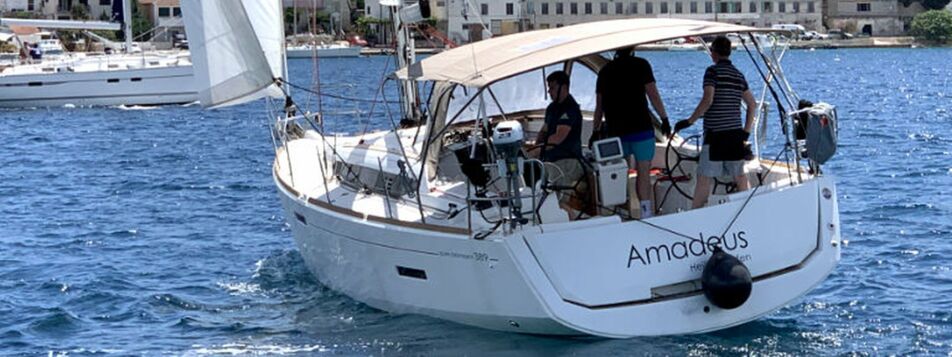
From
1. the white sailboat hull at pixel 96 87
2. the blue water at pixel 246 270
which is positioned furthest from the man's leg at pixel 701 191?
the white sailboat hull at pixel 96 87

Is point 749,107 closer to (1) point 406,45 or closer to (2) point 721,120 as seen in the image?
(2) point 721,120

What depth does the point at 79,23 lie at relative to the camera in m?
50.0

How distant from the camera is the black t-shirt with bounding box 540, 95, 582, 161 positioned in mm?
13031

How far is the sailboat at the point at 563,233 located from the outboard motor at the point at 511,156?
1 centimetres

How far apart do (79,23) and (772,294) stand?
40511mm

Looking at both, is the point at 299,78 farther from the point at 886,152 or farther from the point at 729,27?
the point at 729,27

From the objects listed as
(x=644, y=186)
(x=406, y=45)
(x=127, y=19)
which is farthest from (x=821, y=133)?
(x=127, y=19)

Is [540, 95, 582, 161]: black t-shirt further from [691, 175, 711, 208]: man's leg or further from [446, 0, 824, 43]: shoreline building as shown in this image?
[446, 0, 824, 43]: shoreline building

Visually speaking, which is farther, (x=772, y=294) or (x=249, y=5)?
(x=249, y=5)

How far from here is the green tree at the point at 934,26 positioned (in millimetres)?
130625

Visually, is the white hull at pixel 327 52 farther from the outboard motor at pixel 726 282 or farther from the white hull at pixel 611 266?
the outboard motor at pixel 726 282

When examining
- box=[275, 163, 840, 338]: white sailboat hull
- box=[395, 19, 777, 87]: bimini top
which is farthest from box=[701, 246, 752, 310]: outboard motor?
box=[395, 19, 777, 87]: bimini top

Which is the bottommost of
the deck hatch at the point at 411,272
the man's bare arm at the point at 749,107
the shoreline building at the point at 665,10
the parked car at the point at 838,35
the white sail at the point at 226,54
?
the parked car at the point at 838,35

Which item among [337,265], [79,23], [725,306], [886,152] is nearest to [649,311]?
[725,306]
